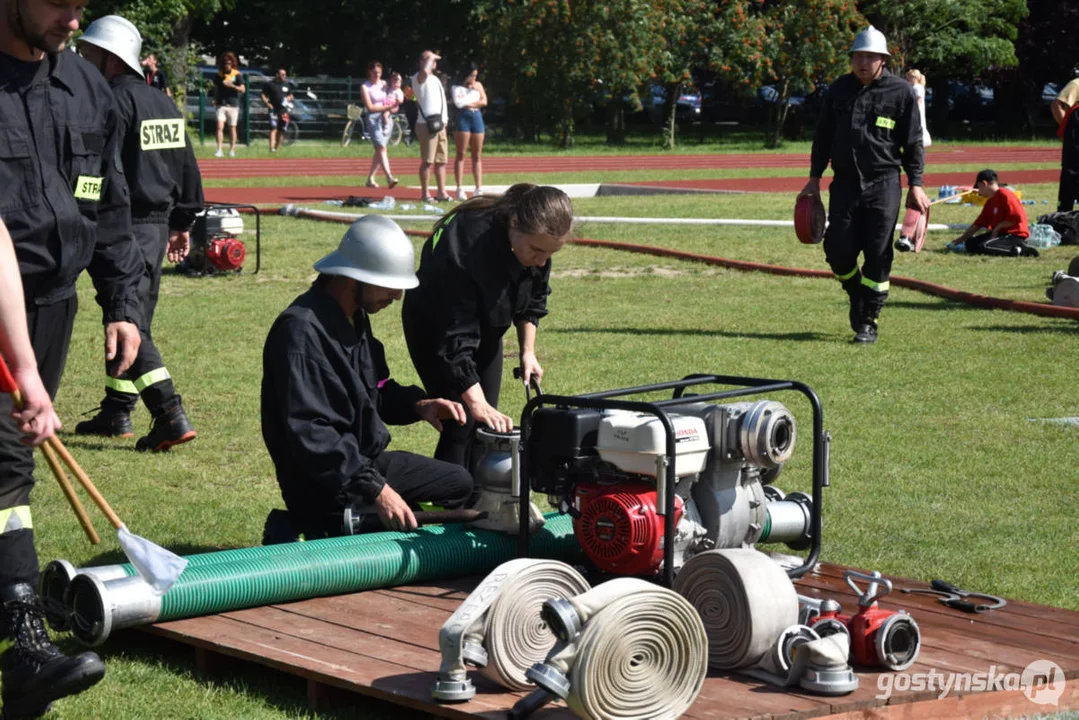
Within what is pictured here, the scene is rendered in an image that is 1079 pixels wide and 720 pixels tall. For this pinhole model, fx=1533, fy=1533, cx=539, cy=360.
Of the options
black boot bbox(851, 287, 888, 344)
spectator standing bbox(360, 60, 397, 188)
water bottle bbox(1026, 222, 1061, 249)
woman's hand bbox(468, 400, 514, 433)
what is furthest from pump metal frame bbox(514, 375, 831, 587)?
spectator standing bbox(360, 60, 397, 188)

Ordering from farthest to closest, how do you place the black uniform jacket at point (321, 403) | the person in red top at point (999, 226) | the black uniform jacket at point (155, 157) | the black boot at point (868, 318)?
the person in red top at point (999, 226) < the black boot at point (868, 318) < the black uniform jacket at point (155, 157) < the black uniform jacket at point (321, 403)

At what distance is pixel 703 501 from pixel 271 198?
18802 millimetres

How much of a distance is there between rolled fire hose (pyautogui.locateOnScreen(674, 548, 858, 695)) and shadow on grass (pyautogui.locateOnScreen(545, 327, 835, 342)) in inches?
270

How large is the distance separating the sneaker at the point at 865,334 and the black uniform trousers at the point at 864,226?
0.28 meters

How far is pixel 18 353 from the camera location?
3.74m

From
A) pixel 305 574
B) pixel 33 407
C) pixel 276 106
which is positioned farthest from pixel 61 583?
pixel 276 106

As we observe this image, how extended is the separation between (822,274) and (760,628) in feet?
35.3

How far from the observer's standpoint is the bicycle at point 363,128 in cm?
3794

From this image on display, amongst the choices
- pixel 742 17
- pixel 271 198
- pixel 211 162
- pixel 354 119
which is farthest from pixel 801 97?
Answer: pixel 271 198

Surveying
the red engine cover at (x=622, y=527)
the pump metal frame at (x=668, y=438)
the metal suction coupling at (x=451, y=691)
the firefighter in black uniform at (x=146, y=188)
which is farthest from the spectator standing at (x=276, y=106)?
the metal suction coupling at (x=451, y=691)

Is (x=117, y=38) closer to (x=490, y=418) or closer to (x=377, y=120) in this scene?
(x=490, y=418)

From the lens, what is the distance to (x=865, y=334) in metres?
11.3

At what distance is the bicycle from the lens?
37.9 meters
